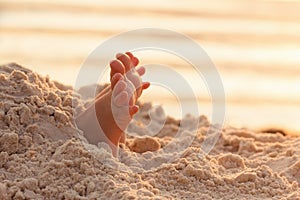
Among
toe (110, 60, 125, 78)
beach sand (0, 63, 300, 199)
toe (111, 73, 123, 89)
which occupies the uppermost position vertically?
toe (110, 60, 125, 78)

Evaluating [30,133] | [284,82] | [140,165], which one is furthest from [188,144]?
[284,82]

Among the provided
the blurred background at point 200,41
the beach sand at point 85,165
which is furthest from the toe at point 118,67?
the blurred background at point 200,41

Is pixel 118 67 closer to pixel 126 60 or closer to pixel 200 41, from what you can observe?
pixel 126 60

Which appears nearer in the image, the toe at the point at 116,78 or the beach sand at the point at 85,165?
the beach sand at the point at 85,165

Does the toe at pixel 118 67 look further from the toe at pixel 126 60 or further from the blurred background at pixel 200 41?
the blurred background at pixel 200 41

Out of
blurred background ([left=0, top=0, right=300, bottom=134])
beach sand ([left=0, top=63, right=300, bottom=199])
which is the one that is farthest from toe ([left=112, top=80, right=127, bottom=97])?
blurred background ([left=0, top=0, right=300, bottom=134])

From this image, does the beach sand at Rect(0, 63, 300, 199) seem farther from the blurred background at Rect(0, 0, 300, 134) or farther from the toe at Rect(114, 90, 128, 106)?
the blurred background at Rect(0, 0, 300, 134)

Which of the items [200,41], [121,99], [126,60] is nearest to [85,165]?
[121,99]
